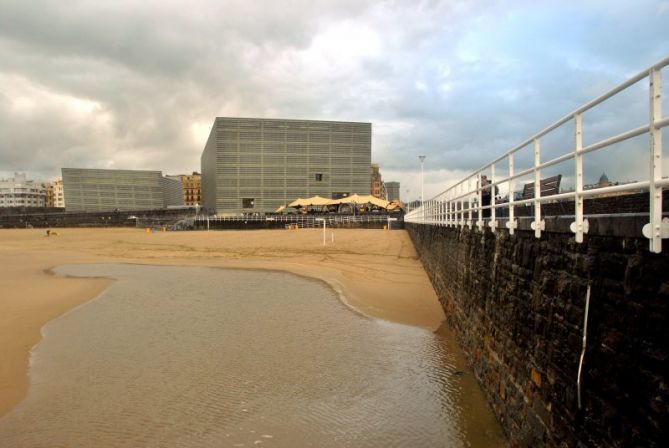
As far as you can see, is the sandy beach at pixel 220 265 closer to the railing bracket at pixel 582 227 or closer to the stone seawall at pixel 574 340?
the stone seawall at pixel 574 340

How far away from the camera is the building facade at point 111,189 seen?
105 m

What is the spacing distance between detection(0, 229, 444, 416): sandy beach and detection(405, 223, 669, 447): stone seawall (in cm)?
580

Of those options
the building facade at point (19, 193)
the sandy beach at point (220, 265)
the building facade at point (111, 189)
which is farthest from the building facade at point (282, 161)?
the building facade at point (19, 193)

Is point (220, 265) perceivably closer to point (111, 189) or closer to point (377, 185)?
point (111, 189)

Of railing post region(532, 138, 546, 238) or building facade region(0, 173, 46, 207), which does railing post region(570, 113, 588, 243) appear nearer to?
railing post region(532, 138, 546, 238)

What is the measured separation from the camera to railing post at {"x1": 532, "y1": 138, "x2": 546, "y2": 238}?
5066 mm

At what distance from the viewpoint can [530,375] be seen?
5.06 m

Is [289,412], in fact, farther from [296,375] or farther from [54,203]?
[54,203]

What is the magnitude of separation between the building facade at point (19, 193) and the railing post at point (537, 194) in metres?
169

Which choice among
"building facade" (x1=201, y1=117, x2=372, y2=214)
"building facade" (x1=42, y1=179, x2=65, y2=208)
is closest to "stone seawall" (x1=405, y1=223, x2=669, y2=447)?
"building facade" (x1=201, y1=117, x2=372, y2=214)

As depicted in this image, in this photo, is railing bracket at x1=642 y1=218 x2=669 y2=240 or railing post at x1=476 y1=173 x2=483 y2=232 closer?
railing bracket at x1=642 y1=218 x2=669 y2=240

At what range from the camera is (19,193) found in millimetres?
155125

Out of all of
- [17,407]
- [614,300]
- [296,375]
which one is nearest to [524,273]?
[614,300]

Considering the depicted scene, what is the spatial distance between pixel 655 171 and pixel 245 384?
22.0 ft
